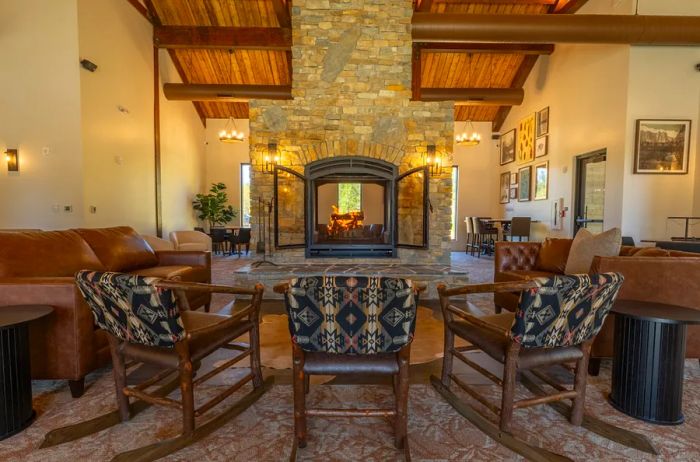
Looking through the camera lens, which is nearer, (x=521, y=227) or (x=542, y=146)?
(x=521, y=227)

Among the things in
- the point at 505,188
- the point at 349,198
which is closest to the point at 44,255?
the point at 349,198

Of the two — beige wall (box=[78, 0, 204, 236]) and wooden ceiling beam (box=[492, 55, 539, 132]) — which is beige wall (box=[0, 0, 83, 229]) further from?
wooden ceiling beam (box=[492, 55, 539, 132])

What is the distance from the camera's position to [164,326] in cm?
147

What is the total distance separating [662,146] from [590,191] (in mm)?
1252

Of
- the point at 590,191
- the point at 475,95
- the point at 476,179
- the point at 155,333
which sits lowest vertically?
the point at 155,333

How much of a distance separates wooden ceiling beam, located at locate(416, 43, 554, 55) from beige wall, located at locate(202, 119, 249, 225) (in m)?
5.36

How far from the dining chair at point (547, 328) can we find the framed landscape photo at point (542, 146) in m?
6.67

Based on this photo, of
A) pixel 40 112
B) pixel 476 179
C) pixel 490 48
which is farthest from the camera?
pixel 476 179

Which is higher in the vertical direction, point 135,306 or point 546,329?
point 135,306

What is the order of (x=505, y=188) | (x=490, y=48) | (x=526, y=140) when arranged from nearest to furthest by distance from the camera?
(x=490, y=48) → (x=526, y=140) → (x=505, y=188)

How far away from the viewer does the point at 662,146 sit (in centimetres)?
509

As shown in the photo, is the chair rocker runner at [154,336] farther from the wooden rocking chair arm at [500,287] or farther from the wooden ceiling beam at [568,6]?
the wooden ceiling beam at [568,6]

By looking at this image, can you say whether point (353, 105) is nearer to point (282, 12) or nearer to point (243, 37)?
point (282, 12)

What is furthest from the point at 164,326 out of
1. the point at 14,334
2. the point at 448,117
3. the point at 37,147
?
the point at 37,147
